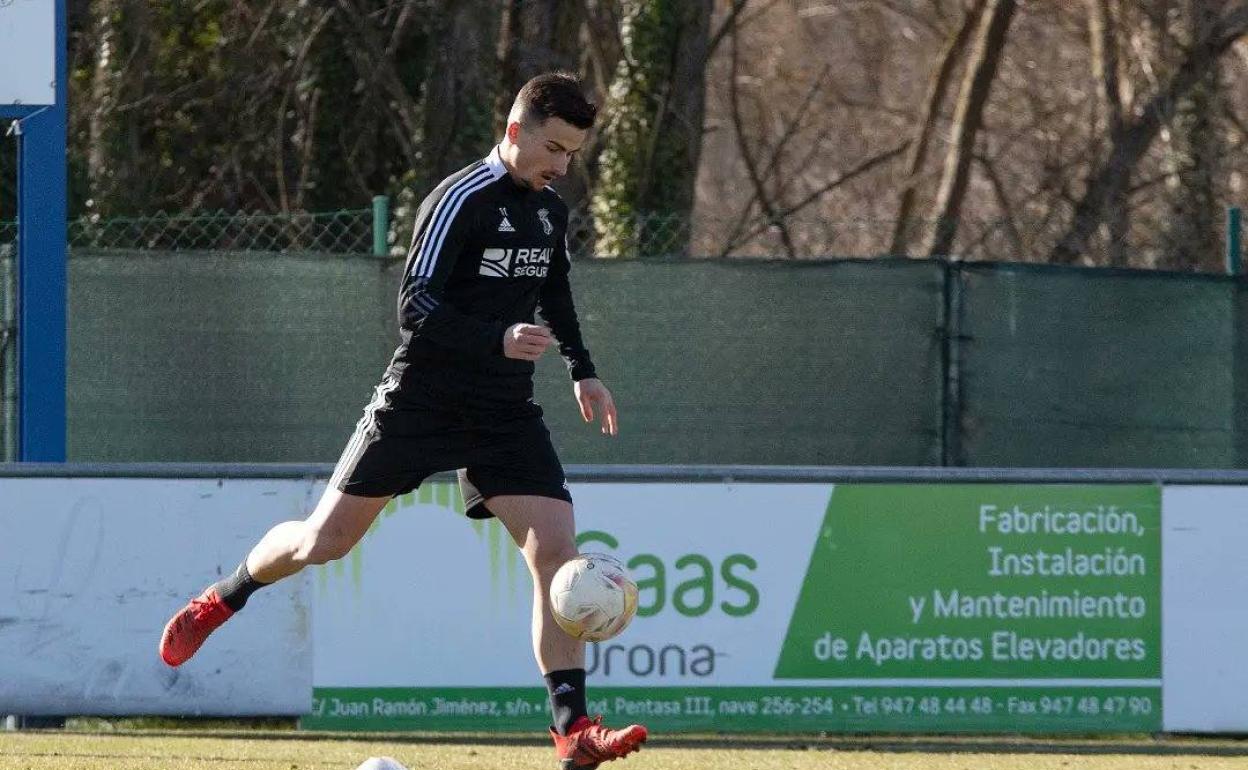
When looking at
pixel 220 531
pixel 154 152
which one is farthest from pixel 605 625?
pixel 154 152

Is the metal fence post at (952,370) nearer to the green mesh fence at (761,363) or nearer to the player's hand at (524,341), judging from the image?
the green mesh fence at (761,363)

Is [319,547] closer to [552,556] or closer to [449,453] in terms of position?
[449,453]

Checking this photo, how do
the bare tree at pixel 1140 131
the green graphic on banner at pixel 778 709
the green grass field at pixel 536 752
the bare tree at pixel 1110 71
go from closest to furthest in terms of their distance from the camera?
1. the green grass field at pixel 536 752
2. the green graphic on banner at pixel 778 709
3. the bare tree at pixel 1140 131
4. the bare tree at pixel 1110 71

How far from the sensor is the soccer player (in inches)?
215

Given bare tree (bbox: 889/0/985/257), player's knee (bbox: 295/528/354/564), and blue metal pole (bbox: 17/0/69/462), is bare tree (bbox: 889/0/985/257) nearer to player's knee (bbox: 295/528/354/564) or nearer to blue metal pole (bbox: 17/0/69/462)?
blue metal pole (bbox: 17/0/69/462)

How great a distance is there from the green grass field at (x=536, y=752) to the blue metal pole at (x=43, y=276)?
4.30 ft

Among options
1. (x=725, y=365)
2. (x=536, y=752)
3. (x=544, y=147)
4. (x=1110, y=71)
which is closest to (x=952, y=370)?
(x=725, y=365)

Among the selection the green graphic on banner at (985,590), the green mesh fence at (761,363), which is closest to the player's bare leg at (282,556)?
the green graphic on banner at (985,590)

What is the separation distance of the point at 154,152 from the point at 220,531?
9.70 meters

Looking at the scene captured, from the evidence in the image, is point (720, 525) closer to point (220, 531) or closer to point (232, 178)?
point (220, 531)

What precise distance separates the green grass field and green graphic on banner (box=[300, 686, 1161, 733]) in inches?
2.7

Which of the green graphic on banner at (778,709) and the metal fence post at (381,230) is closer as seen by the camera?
the green graphic on banner at (778,709)

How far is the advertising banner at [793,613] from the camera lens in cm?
766

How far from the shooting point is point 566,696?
569 centimetres
